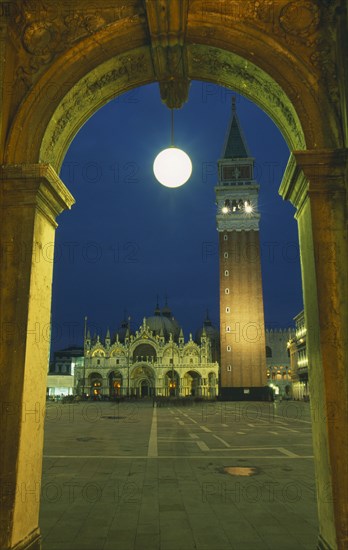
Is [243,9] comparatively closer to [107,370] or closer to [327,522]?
[327,522]

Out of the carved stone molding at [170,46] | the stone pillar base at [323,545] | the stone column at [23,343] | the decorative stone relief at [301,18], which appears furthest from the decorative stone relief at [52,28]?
the stone pillar base at [323,545]

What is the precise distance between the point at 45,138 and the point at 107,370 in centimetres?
8607

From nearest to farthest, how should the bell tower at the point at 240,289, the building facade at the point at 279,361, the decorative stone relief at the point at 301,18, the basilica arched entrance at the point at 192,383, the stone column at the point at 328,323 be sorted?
the stone column at the point at 328,323 → the decorative stone relief at the point at 301,18 → the bell tower at the point at 240,289 → the basilica arched entrance at the point at 192,383 → the building facade at the point at 279,361

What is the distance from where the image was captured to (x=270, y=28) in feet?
18.5

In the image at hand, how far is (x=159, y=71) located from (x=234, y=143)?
82.9 metres

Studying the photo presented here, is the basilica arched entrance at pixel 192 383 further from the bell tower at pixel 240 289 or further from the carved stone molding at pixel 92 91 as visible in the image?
the carved stone molding at pixel 92 91

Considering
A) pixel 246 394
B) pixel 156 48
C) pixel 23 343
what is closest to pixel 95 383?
pixel 246 394

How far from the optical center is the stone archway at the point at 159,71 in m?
4.91

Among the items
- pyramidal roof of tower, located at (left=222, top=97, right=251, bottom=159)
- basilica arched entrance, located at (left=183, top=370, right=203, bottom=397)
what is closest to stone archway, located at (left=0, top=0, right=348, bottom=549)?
pyramidal roof of tower, located at (left=222, top=97, right=251, bottom=159)

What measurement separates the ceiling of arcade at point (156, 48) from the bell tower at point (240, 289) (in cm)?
6618

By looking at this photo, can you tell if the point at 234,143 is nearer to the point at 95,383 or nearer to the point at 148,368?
the point at 148,368

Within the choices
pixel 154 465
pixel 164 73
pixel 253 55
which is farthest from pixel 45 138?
pixel 154 465

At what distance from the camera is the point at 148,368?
88688 millimetres

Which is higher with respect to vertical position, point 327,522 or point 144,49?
point 144,49
